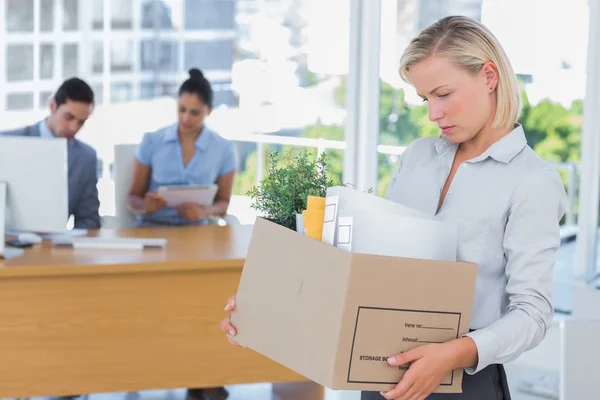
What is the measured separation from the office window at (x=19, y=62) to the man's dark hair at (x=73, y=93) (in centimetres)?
112

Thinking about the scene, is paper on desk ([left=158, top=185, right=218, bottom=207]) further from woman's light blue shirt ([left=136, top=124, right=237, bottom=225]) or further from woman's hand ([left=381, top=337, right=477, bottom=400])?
woman's hand ([left=381, top=337, right=477, bottom=400])

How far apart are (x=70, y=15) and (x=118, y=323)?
9.43 ft

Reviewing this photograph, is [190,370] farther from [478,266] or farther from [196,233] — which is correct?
[478,266]

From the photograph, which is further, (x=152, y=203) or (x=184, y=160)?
(x=184, y=160)

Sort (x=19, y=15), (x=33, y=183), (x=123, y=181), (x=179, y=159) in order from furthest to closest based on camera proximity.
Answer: (x=19, y=15) < (x=179, y=159) < (x=123, y=181) < (x=33, y=183)

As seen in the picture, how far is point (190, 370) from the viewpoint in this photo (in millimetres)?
3111

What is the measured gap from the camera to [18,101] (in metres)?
5.22

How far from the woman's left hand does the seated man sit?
463 millimetres

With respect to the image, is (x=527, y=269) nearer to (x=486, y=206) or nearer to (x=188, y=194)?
(x=486, y=206)

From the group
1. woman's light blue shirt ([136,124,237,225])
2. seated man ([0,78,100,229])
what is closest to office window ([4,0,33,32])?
seated man ([0,78,100,229])

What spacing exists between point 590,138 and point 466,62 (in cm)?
272

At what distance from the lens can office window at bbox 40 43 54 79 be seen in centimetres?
522

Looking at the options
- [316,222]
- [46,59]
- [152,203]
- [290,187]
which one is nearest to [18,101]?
[46,59]

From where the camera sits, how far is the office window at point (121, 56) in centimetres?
538
